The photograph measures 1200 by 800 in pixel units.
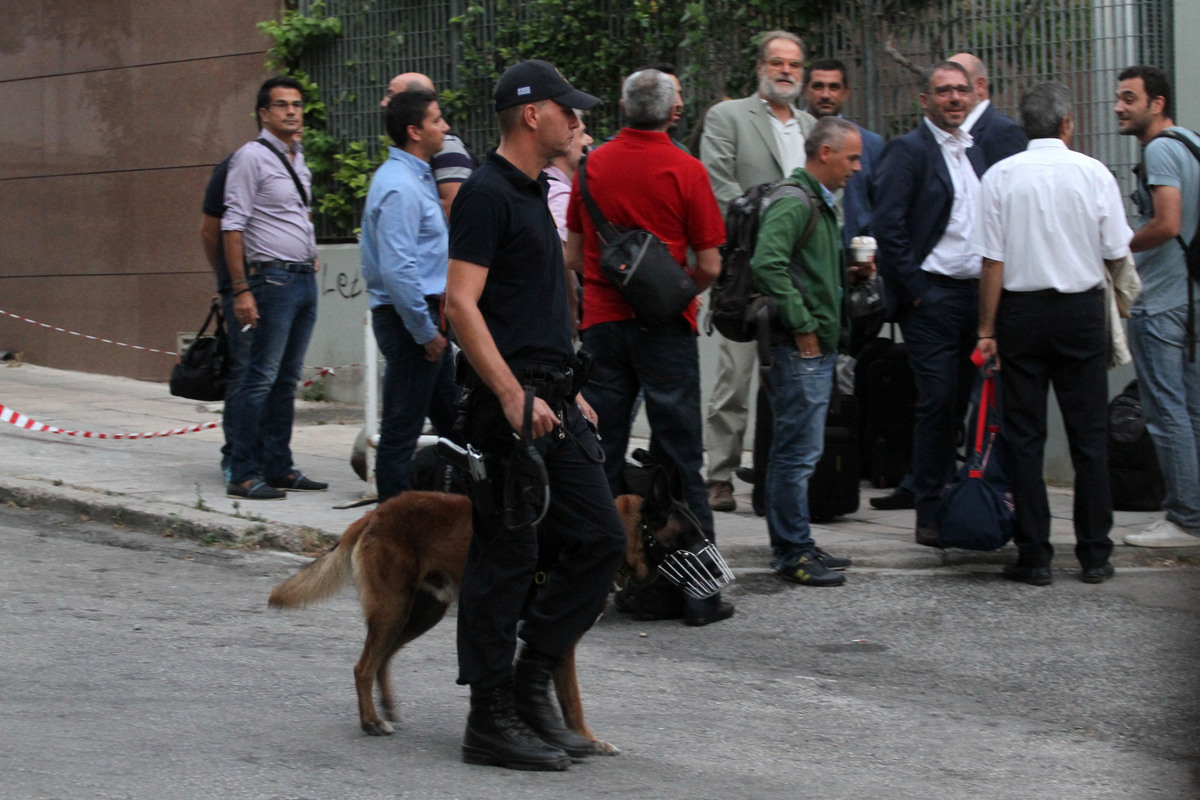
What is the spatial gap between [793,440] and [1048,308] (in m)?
1.28

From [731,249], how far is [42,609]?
3.35 m

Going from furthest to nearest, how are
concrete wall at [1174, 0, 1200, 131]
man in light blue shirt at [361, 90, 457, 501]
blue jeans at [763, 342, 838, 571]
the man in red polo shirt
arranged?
concrete wall at [1174, 0, 1200, 131], man in light blue shirt at [361, 90, 457, 501], blue jeans at [763, 342, 838, 571], the man in red polo shirt

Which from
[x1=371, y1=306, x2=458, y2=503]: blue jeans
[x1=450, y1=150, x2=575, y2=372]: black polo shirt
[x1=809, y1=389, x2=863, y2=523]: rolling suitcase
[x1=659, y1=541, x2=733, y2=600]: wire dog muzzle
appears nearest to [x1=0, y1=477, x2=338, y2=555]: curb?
[x1=371, y1=306, x2=458, y2=503]: blue jeans

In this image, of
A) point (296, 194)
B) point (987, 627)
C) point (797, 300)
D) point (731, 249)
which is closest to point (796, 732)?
point (987, 627)

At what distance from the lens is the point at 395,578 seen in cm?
457

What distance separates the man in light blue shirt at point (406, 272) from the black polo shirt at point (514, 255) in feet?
8.27

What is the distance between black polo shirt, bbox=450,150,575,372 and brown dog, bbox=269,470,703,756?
0.74 metres

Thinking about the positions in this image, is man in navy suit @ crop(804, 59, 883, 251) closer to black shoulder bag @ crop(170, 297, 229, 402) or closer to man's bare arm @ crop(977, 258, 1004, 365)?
man's bare arm @ crop(977, 258, 1004, 365)

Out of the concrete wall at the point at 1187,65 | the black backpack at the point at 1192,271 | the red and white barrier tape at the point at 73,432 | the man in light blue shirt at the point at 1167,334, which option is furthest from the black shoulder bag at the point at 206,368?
the concrete wall at the point at 1187,65

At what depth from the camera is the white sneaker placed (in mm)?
7055

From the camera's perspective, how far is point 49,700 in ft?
15.4

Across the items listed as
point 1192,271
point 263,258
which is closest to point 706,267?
point 1192,271

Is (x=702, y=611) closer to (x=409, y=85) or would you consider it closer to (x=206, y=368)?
(x=409, y=85)

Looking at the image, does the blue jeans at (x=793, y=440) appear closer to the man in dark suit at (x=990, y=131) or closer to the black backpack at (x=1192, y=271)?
the man in dark suit at (x=990, y=131)
